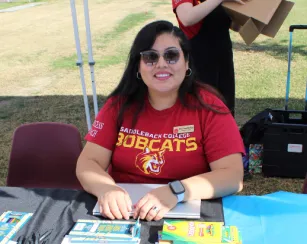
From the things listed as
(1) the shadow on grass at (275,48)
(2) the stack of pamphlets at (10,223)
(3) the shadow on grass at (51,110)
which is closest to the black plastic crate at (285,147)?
(3) the shadow on grass at (51,110)

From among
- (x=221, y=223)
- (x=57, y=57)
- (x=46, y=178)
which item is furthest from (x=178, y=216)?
(x=57, y=57)

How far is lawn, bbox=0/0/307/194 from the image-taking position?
4914 mm

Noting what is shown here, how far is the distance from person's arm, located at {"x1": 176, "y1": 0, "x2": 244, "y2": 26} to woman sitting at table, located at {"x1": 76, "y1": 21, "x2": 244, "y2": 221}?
74 centimetres

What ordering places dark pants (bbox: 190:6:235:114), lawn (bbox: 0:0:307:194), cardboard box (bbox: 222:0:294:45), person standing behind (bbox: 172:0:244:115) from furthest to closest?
lawn (bbox: 0:0:307:194), dark pants (bbox: 190:6:235:114), person standing behind (bbox: 172:0:244:115), cardboard box (bbox: 222:0:294:45)

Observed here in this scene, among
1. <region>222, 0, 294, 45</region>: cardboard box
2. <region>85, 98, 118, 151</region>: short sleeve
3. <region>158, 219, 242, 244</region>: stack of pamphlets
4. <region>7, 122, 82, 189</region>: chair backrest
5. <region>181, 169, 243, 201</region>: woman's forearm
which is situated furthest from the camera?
<region>222, 0, 294, 45</region>: cardboard box

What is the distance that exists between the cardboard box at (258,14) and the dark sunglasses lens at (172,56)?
91 centimetres

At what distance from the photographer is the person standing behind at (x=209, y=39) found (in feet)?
8.18

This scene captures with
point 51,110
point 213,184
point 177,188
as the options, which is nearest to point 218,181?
point 213,184

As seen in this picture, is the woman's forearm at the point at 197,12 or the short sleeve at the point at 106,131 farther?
the woman's forearm at the point at 197,12

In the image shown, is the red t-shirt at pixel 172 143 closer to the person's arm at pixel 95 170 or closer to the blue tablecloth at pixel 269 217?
the person's arm at pixel 95 170

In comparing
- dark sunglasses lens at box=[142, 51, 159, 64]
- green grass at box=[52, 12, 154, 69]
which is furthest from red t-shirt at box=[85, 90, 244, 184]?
green grass at box=[52, 12, 154, 69]

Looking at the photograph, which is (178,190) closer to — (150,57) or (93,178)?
(93,178)

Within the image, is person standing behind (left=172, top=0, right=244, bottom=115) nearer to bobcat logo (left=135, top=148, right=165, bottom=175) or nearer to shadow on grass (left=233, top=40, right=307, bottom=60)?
bobcat logo (left=135, top=148, right=165, bottom=175)

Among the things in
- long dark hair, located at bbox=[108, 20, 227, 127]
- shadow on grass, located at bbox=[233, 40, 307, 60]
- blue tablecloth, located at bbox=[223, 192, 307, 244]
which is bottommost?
blue tablecloth, located at bbox=[223, 192, 307, 244]
